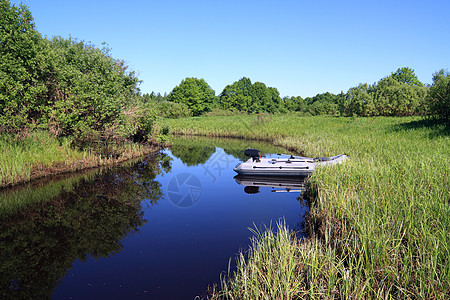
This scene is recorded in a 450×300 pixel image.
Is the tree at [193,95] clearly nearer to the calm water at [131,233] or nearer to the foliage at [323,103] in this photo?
the foliage at [323,103]

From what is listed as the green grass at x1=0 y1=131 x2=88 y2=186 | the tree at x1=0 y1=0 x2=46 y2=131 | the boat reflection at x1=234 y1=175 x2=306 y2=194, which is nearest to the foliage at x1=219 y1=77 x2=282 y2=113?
the boat reflection at x1=234 y1=175 x2=306 y2=194

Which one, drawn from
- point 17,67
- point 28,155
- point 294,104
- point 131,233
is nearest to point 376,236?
point 131,233

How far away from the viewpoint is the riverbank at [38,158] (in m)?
10.1

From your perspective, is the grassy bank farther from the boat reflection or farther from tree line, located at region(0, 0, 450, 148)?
tree line, located at region(0, 0, 450, 148)

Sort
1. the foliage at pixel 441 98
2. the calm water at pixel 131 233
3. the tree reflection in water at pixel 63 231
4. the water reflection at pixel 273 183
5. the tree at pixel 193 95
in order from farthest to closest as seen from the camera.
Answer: the tree at pixel 193 95 → the foliage at pixel 441 98 → the water reflection at pixel 273 183 → the tree reflection in water at pixel 63 231 → the calm water at pixel 131 233

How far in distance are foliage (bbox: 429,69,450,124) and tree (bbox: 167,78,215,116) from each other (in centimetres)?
5257

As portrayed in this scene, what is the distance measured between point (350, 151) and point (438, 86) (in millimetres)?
10963

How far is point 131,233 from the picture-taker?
7273mm

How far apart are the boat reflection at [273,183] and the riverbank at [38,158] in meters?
8.28

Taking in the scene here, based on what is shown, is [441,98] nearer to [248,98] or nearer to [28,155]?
[28,155]

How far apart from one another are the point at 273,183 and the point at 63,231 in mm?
8914

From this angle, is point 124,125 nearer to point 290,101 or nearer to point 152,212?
point 152,212

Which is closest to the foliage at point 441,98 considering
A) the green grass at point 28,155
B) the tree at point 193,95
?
the green grass at point 28,155

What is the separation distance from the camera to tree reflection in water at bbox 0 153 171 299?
5.12 meters
